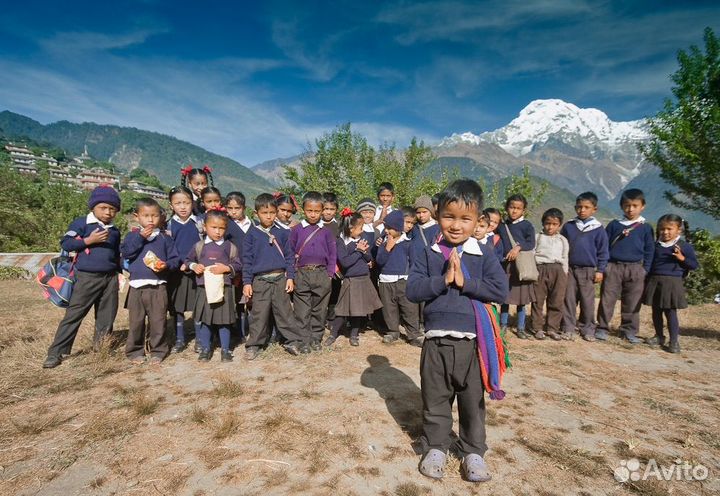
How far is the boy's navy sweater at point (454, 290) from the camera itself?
2.46 m

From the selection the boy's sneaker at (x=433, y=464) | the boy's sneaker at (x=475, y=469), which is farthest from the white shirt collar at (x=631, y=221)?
the boy's sneaker at (x=433, y=464)

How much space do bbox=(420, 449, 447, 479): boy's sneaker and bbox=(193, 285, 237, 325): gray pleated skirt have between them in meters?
3.10

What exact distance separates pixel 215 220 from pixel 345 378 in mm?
2640

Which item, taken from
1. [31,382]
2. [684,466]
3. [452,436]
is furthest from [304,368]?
[684,466]

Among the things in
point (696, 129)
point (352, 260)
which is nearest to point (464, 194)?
point (352, 260)

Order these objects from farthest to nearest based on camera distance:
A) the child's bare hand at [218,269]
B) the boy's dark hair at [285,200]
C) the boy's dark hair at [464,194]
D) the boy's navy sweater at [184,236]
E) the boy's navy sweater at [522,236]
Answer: the boy's navy sweater at [522,236] → the boy's dark hair at [285,200] → the boy's navy sweater at [184,236] → the child's bare hand at [218,269] → the boy's dark hair at [464,194]

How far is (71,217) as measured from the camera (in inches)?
853

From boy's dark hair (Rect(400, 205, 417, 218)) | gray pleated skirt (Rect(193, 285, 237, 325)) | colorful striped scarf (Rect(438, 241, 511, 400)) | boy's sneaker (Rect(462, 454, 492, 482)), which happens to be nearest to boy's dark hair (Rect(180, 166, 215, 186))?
gray pleated skirt (Rect(193, 285, 237, 325))

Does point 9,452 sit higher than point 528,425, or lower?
lower

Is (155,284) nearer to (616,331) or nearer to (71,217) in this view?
(616,331)

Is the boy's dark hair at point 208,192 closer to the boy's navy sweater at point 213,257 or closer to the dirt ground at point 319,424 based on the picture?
the boy's navy sweater at point 213,257

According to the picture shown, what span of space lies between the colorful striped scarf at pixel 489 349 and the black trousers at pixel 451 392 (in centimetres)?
7

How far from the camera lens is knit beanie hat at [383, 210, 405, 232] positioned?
545 cm

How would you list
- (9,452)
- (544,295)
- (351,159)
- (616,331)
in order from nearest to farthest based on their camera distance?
1. (9,452)
2. (544,295)
3. (616,331)
4. (351,159)
